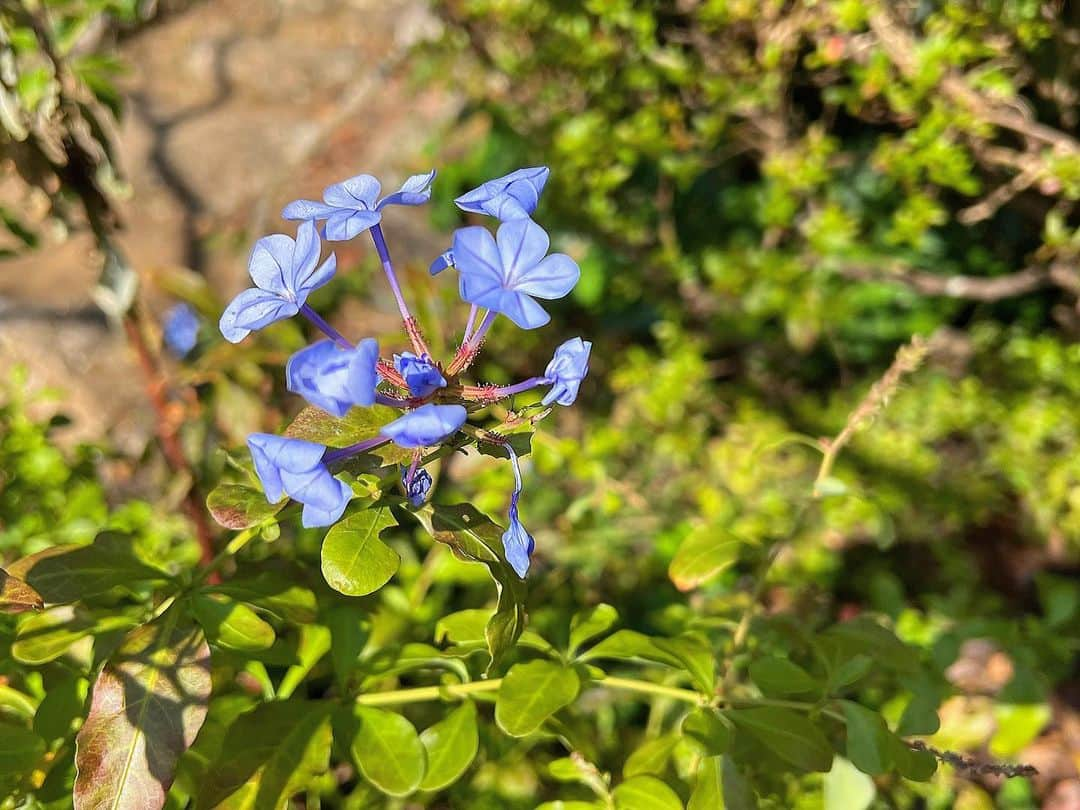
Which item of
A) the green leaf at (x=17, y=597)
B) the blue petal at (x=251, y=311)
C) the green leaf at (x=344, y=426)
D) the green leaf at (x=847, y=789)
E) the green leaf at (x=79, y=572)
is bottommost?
the green leaf at (x=847, y=789)

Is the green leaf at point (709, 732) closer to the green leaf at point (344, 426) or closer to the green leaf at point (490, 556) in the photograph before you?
the green leaf at point (490, 556)

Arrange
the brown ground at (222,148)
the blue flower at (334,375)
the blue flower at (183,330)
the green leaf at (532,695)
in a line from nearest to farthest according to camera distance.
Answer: the blue flower at (334,375) → the green leaf at (532,695) → the blue flower at (183,330) → the brown ground at (222,148)

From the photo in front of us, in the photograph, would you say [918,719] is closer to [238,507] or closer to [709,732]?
[709,732]

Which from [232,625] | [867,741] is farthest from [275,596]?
[867,741]

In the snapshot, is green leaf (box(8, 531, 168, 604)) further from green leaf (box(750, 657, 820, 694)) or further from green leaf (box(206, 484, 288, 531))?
green leaf (box(750, 657, 820, 694))

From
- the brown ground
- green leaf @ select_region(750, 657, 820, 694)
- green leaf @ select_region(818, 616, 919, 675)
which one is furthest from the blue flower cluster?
the brown ground

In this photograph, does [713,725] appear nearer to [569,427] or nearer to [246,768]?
[246,768]

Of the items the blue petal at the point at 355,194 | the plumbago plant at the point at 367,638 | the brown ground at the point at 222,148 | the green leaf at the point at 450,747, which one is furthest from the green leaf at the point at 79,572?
the brown ground at the point at 222,148

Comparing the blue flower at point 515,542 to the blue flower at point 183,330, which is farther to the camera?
the blue flower at point 183,330
